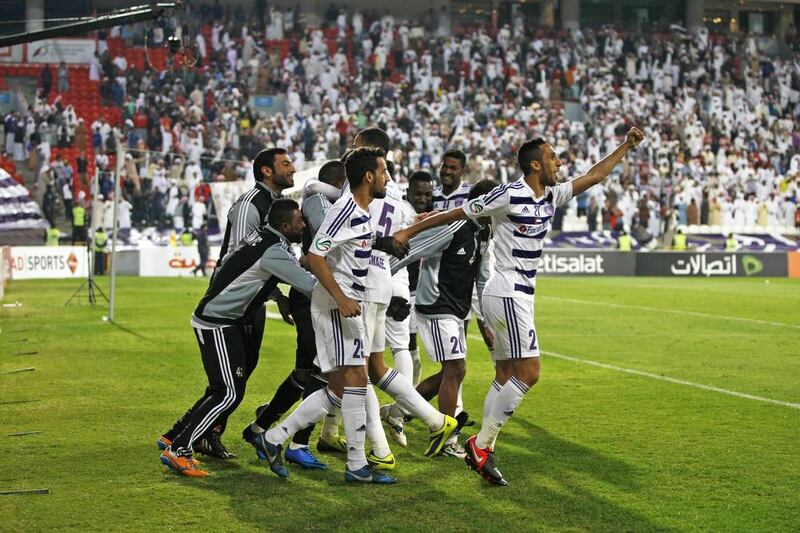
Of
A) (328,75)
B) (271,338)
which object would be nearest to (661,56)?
(328,75)

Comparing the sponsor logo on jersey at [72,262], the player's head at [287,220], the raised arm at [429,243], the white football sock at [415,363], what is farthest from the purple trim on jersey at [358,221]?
the sponsor logo on jersey at [72,262]

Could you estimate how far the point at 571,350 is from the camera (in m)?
15.5

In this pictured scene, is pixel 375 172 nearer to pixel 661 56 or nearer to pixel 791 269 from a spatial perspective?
pixel 791 269

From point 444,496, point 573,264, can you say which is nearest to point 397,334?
point 444,496

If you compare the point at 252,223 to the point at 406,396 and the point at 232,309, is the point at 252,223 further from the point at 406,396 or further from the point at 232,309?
the point at 406,396

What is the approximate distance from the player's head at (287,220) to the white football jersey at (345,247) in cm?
39

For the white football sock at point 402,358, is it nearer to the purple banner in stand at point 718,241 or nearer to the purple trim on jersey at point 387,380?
the purple trim on jersey at point 387,380

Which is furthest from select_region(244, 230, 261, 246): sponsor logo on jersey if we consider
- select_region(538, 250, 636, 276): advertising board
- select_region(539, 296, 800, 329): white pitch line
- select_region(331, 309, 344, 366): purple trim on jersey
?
select_region(538, 250, 636, 276): advertising board

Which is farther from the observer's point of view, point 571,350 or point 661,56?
point 661,56

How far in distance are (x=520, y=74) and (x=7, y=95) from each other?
2090 cm

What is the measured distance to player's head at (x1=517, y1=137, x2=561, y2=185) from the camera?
754cm

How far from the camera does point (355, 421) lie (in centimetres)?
720

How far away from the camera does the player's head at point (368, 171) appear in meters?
7.12

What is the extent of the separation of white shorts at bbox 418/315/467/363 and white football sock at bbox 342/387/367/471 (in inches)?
56.4
